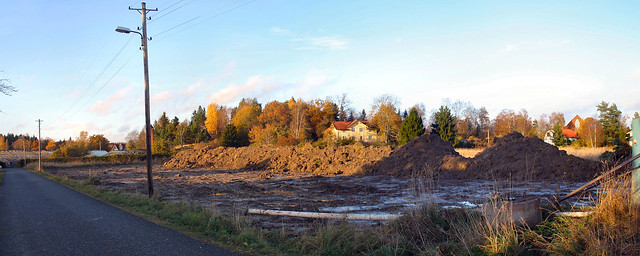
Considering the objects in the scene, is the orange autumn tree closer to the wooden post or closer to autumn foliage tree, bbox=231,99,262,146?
autumn foliage tree, bbox=231,99,262,146

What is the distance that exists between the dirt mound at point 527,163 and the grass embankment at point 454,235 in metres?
13.8

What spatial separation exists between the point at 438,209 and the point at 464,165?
17441mm

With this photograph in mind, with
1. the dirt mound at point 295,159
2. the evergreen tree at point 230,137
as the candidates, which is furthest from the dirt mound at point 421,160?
the evergreen tree at point 230,137

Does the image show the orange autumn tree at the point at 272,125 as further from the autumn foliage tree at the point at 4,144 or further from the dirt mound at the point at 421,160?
the autumn foliage tree at the point at 4,144

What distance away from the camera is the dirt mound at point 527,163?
64.1ft

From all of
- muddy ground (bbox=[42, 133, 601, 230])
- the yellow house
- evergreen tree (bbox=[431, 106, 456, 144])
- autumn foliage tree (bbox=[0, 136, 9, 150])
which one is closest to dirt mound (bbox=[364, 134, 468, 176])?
muddy ground (bbox=[42, 133, 601, 230])

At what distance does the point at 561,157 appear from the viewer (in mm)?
21250

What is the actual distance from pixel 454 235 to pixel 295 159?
27.2 metres

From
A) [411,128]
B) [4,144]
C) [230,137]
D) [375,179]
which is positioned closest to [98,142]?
[4,144]

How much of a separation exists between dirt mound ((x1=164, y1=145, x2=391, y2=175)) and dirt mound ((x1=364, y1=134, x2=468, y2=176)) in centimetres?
140

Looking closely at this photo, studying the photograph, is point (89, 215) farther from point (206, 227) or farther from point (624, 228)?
point (624, 228)

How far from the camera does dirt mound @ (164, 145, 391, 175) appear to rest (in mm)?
29031

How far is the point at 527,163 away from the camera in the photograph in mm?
19359

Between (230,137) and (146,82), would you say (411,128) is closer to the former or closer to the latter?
(230,137)
